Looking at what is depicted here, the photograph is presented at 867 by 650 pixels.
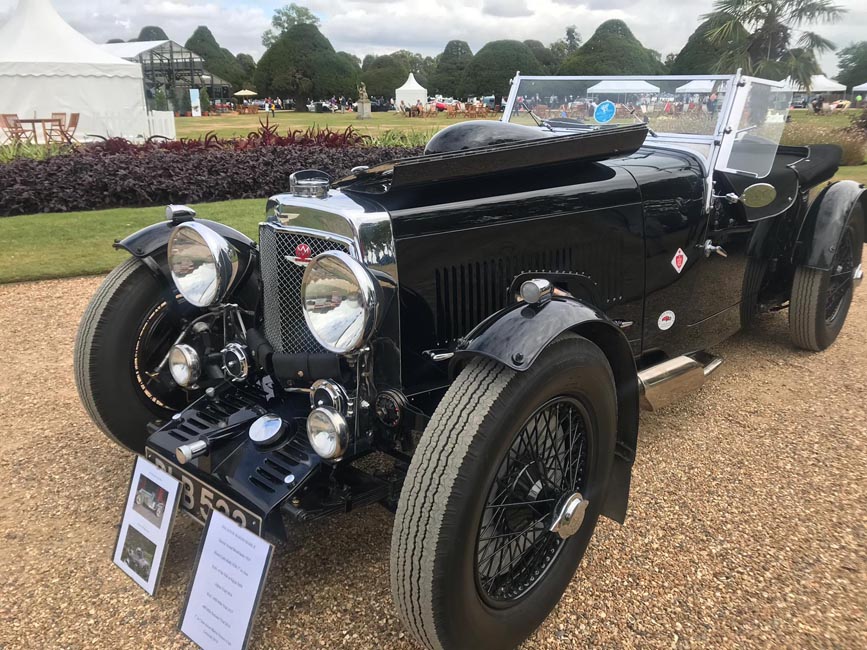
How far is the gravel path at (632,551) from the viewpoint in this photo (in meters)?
1.96

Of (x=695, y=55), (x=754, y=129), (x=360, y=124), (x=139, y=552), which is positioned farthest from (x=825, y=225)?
(x=695, y=55)

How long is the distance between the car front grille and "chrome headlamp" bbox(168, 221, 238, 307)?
0.14 meters

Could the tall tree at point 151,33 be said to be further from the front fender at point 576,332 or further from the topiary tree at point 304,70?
the front fender at point 576,332

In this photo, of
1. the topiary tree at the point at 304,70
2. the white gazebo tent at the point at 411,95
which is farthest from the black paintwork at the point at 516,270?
the topiary tree at the point at 304,70

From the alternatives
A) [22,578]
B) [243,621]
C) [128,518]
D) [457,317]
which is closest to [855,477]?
[457,317]

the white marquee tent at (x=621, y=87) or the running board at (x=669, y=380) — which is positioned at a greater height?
the white marquee tent at (x=621, y=87)

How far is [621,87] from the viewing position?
3590 mm

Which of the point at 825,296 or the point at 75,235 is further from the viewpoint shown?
the point at 75,235

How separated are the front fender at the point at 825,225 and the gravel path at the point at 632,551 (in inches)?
33.7

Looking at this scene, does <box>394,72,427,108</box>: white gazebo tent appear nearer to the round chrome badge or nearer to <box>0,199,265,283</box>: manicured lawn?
<box>0,199,265,283</box>: manicured lawn

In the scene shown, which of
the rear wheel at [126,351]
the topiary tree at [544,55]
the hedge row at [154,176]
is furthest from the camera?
the topiary tree at [544,55]

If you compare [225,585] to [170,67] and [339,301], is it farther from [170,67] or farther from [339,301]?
[170,67]

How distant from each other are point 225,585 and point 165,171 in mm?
8276

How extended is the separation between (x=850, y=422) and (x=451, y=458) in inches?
107
